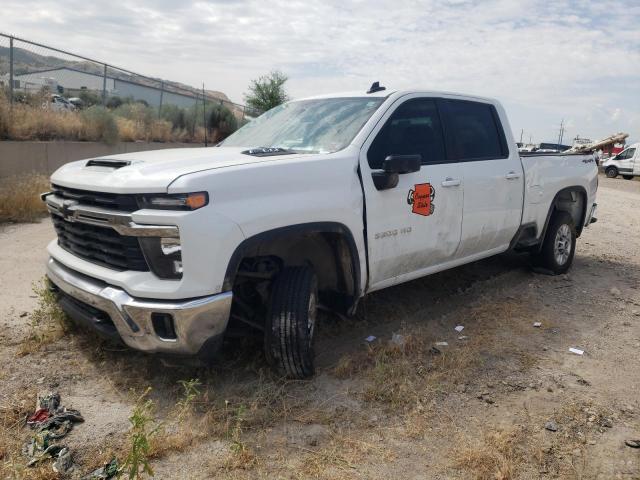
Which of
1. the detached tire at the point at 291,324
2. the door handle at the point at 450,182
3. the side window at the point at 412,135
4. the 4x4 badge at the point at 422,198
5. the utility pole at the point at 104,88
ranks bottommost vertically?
the detached tire at the point at 291,324

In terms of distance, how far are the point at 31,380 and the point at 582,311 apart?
468cm

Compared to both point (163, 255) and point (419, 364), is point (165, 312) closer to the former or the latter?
point (163, 255)

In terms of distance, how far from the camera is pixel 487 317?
16.3 ft

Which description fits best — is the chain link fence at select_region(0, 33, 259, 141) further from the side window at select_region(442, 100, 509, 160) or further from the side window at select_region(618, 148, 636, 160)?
the side window at select_region(618, 148, 636, 160)

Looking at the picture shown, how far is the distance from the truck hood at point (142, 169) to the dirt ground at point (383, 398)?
3.58 feet

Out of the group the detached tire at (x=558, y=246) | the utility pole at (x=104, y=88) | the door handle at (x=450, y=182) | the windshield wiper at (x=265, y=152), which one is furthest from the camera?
the utility pole at (x=104, y=88)

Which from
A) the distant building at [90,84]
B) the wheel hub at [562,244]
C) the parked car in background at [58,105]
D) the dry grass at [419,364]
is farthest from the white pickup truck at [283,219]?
the distant building at [90,84]

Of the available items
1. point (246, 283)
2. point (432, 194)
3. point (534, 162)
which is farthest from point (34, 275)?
point (534, 162)

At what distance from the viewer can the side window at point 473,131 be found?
15.9 feet

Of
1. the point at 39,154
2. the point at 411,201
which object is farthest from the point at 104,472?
the point at 39,154

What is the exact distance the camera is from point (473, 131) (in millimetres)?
5121

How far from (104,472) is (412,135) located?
3.16 m

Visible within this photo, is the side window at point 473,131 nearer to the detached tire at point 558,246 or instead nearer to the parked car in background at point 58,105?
the detached tire at point 558,246

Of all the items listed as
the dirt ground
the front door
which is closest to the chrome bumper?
the dirt ground
